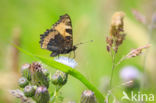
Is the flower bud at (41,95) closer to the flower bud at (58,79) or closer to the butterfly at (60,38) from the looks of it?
the flower bud at (58,79)

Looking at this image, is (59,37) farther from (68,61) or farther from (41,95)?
(41,95)

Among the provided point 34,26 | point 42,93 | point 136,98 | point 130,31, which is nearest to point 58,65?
point 42,93

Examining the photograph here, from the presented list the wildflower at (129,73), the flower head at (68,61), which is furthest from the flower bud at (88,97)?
the wildflower at (129,73)

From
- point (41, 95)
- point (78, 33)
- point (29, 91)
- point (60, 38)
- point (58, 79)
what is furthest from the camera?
point (78, 33)

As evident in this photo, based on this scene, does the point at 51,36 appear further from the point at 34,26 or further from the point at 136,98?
the point at 34,26

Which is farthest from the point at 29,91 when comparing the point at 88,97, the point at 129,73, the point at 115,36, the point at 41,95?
the point at 129,73

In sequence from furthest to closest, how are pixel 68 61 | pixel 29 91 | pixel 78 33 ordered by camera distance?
pixel 78 33
pixel 68 61
pixel 29 91

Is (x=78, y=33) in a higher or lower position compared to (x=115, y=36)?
higher
